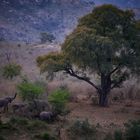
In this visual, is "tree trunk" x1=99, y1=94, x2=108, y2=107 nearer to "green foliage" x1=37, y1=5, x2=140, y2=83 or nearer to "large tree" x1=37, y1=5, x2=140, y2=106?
"large tree" x1=37, y1=5, x2=140, y2=106

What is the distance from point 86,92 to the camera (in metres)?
22.7

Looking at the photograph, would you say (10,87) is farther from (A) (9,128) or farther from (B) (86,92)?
(A) (9,128)

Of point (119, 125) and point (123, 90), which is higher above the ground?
point (123, 90)

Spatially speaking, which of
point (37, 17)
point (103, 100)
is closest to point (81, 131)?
point (103, 100)

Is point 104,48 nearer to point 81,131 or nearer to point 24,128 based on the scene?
point 81,131


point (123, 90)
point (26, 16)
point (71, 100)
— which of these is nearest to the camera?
point (71, 100)

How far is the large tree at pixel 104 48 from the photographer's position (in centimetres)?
1844

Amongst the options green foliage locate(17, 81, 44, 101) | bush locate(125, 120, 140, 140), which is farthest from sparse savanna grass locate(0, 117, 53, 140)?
bush locate(125, 120, 140, 140)

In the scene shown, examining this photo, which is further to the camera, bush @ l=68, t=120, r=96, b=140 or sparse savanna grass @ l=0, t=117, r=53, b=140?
bush @ l=68, t=120, r=96, b=140

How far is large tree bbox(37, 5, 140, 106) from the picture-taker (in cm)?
1844

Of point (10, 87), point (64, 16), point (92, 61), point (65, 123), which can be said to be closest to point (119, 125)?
point (65, 123)

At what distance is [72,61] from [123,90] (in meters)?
5.19

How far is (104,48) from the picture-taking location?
59.9ft

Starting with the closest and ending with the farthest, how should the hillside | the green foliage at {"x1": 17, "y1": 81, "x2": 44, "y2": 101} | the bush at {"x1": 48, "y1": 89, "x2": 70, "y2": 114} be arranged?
1. the bush at {"x1": 48, "y1": 89, "x2": 70, "y2": 114}
2. the green foliage at {"x1": 17, "y1": 81, "x2": 44, "y2": 101}
3. the hillside
